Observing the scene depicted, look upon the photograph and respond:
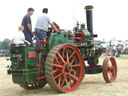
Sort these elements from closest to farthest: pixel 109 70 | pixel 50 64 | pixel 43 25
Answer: pixel 50 64 < pixel 43 25 < pixel 109 70

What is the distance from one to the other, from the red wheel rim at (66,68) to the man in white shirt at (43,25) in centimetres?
59

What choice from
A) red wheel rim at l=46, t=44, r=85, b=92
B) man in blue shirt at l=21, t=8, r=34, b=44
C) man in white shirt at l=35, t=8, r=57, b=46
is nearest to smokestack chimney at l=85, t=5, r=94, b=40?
red wheel rim at l=46, t=44, r=85, b=92

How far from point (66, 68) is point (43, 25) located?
1179mm

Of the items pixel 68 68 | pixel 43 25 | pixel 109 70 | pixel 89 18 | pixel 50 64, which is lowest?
pixel 109 70

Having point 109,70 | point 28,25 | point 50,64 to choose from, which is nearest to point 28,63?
point 50,64

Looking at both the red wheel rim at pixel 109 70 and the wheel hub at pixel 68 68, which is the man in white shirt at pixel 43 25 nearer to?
the wheel hub at pixel 68 68

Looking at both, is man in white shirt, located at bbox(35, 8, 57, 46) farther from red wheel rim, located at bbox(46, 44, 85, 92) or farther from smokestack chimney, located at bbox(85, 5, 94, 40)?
smokestack chimney, located at bbox(85, 5, 94, 40)

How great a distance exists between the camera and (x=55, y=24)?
6.17 metres

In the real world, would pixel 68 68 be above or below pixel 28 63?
below

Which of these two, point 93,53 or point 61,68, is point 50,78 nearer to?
point 61,68

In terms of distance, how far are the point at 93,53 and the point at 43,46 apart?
200 centimetres

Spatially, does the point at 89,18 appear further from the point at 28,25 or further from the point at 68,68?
the point at 68,68

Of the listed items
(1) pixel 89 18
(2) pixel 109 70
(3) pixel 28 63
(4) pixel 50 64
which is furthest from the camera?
(1) pixel 89 18

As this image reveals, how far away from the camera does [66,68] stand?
17.4ft
